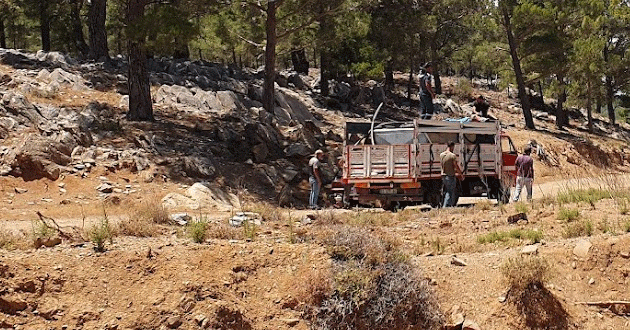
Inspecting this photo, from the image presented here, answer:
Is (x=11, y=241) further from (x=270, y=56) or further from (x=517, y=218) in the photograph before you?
(x=270, y=56)

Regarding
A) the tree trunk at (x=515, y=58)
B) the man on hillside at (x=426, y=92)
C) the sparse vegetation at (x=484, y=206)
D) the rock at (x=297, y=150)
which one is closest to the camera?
the sparse vegetation at (x=484, y=206)

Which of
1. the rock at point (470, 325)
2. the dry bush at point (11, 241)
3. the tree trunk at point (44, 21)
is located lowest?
the rock at point (470, 325)

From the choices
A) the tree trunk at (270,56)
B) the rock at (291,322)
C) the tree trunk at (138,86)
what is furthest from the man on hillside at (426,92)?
the rock at (291,322)

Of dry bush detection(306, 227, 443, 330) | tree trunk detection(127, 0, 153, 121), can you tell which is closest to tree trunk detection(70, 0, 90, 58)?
tree trunk detection(127, 0, 153, 121)

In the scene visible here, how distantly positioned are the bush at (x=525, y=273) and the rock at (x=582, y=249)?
0.69 meters

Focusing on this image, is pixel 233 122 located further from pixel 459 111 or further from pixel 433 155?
pixel 459 111

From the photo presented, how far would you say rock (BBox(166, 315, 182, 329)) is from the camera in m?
6.75

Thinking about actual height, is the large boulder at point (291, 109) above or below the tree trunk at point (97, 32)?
below

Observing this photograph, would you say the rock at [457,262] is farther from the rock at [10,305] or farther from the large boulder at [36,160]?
the large boulder at [36,160]

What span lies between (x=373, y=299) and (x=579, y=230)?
3239mm

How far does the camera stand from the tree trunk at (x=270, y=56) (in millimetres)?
21170

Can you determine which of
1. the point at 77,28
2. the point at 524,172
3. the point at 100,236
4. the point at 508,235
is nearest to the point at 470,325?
the point at 508,235

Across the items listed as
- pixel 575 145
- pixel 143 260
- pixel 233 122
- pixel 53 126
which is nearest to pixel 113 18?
pixel 233 122

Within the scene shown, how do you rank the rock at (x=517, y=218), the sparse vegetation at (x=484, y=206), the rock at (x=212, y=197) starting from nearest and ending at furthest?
the rock at (x=517, y=218), the sparse vegetation at (x=484, y=206), the rock at (x=212, y=197)
